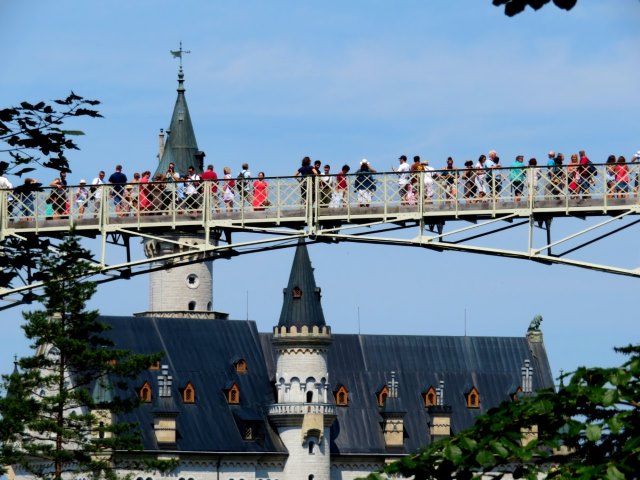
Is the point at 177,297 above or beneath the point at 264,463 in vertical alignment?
above

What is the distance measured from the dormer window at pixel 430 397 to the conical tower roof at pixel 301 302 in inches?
331

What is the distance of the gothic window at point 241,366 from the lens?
117 metres

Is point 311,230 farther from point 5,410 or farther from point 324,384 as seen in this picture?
point 324,384

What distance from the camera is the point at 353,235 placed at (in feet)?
132

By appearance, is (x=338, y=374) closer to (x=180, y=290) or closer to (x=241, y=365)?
(x=241, y=365)

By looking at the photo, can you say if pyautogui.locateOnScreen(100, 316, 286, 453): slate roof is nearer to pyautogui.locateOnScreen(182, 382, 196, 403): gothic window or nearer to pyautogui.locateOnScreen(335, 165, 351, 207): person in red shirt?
pyautogui.locateOnScreen(182, 382, 196, 403): gothic window

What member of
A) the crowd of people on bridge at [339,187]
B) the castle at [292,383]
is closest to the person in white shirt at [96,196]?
the crowd of people on bridge at [339,187]

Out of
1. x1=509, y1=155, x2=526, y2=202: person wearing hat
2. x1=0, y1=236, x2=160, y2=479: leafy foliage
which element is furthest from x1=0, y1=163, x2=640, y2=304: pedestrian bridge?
x1=0, y1=236, x2=160, y2=479: leafy foliage

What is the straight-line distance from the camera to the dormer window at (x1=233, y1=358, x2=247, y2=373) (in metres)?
117

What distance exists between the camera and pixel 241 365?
383ft

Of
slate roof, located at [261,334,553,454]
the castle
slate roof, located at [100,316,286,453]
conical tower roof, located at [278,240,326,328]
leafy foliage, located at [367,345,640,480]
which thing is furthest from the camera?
slate roof, located at [261,334,553,454]

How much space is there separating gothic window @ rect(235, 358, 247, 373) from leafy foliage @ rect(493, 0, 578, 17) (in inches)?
3732

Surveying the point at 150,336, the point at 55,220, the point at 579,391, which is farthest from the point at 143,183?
the point at 150,336

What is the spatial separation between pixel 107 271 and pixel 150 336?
72697mm
